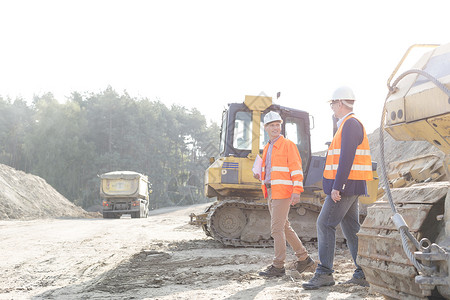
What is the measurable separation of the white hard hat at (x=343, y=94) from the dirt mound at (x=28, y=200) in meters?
21.4

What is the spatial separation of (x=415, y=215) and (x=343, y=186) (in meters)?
1.41

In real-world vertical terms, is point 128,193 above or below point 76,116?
below

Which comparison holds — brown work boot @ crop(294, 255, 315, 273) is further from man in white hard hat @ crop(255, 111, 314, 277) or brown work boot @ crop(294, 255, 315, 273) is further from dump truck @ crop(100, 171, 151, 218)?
dump truck @ crop(100, 171, 151, 218)

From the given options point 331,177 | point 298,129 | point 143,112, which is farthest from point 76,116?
point 331,177

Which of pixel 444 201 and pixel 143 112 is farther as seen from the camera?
pixel 143 112

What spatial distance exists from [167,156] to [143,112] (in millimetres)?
6718

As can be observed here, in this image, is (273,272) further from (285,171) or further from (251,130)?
(251,130)

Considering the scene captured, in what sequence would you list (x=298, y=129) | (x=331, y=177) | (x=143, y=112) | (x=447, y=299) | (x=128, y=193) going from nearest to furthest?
(x=447, y=299) < (x=331, y=177) < (x=298, y=129) < (x=128, y=193) < (x=143, y=112)

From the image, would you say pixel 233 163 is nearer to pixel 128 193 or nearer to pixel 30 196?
pixel 128 193

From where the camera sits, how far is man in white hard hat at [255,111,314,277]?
5258mm

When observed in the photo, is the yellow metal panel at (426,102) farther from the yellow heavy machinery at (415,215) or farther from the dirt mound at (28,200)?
the dirt mound at (28,200)

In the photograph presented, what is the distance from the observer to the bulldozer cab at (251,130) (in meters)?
9.47

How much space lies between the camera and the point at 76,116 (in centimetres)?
5228

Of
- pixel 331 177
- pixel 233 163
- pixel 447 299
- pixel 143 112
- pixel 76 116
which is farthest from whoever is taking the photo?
pixel 143 112
